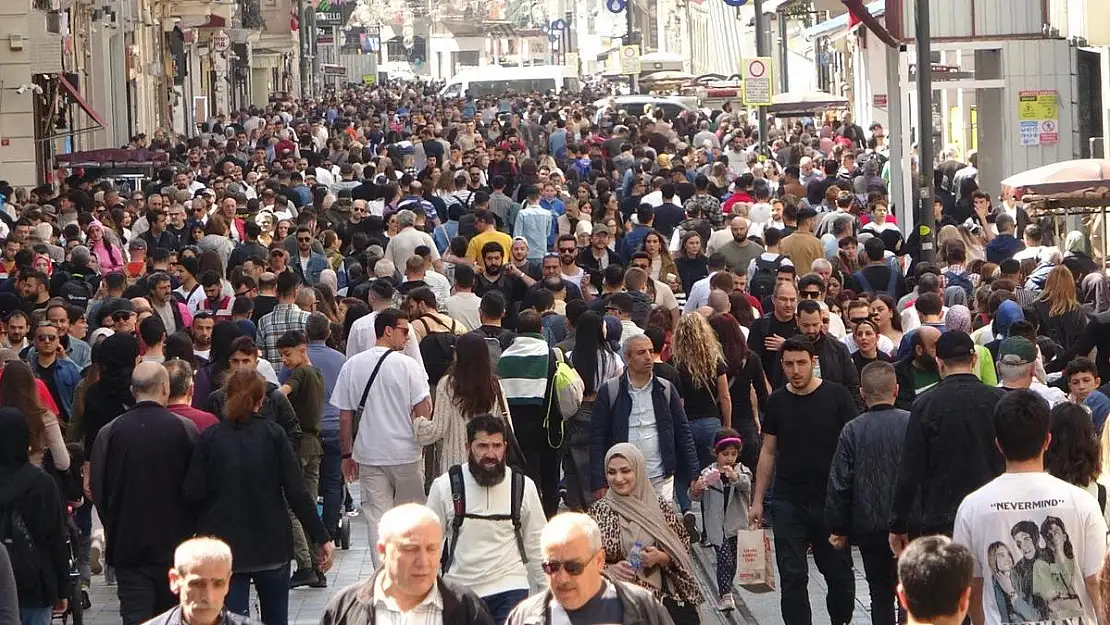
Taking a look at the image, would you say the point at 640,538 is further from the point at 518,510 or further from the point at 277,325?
the point at 277,325

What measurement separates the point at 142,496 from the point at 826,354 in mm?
4079

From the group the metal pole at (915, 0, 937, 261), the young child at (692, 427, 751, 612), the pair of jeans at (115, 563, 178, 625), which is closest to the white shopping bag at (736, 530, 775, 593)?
the young child at (692, 427, 751, 612)

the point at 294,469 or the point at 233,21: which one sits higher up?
the point at 233,21

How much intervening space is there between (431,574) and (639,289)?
7951 mm

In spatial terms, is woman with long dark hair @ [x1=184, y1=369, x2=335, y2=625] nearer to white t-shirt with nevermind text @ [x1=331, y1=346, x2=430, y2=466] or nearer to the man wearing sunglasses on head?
white t-shirt with nevermind text @ [x1=331, y1=346, x2=430, y2=466]

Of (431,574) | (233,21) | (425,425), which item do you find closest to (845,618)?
(425,425)

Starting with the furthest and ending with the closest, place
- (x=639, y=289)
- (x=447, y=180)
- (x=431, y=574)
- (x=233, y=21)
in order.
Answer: (x=233, y=21), (x=447, y=180), (x=639, y=289), (x=431, y=574)

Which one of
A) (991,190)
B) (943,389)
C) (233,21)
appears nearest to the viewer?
(943,389)

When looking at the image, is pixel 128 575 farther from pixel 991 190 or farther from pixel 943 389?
pixel 991 190

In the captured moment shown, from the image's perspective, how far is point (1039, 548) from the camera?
265 inches

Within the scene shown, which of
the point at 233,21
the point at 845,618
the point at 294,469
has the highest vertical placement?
the point at 233,21

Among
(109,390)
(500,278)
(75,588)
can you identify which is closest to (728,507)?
(75,588)

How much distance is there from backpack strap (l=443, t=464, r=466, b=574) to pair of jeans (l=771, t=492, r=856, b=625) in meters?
2.03

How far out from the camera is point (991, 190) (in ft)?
94.1
